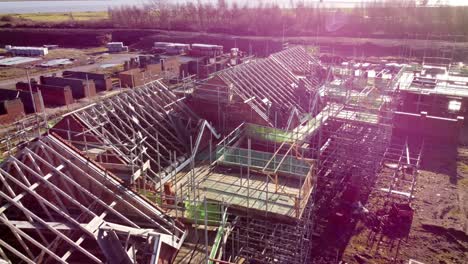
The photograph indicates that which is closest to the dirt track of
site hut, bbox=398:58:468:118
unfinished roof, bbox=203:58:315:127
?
site hut, bbox=398:58:468:118

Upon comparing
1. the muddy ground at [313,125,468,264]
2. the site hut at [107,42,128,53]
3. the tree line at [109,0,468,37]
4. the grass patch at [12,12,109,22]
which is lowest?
the muddy ground at [313,125,468,264]

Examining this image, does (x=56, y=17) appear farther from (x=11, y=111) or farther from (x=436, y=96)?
(x=436, y=96)

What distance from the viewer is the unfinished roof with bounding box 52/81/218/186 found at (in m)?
15.2

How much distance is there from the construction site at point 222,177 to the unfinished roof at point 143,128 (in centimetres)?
7

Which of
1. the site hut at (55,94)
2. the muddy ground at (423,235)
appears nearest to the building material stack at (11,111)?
the site hut at (55,94)

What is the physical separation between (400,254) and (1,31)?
290 feet

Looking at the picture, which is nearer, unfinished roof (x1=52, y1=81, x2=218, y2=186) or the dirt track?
unfinished roof (x1=52, y1=81, x2=218, y2=186)

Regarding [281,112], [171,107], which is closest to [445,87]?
[281,112]

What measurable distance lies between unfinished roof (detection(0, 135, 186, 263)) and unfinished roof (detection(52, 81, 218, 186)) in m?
2.17

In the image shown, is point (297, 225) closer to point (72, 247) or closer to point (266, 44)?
point (72, 247)

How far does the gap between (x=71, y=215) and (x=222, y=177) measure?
20.3 ft

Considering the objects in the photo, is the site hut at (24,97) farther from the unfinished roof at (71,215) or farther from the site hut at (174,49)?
the site hut at (174,49)

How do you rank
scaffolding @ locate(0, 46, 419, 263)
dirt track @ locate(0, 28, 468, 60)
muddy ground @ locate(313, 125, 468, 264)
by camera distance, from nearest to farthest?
scaffolding @ locate(0, 46, 419, 263)
muddy ground @ locate(313, 125, 468, 264)
dirt track @ locate(0, 28, 468, 60)

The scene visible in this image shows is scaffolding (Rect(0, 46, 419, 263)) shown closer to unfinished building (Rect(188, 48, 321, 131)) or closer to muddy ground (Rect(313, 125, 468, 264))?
unfinished building (Rect(188, 48, 321, 131))
